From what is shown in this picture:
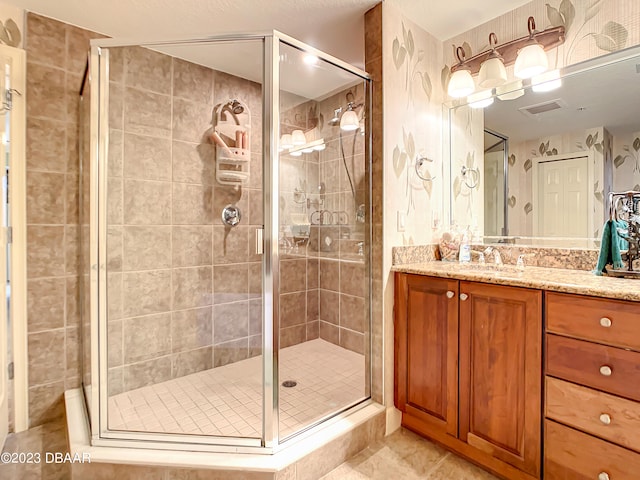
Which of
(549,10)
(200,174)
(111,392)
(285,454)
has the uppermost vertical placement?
(549,10)

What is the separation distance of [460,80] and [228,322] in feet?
7.61

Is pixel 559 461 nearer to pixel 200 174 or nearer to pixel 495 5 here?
pixel 495 5

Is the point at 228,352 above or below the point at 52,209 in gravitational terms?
below

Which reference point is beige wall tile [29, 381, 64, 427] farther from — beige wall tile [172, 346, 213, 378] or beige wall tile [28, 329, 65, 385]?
beige wall tile [172, 346, 213, 378]

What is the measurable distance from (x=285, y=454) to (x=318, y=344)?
94 centimetres

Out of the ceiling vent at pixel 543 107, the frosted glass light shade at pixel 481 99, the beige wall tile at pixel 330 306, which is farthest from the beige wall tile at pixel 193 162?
the ceiling vent at pixel 543 107

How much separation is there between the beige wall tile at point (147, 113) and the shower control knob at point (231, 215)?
65cm

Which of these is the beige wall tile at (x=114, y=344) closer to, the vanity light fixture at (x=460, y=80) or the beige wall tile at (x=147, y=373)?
the beige wall tile at (x=147, y=373)

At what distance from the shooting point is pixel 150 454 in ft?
4.55

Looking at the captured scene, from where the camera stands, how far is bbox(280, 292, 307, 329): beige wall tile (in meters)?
1.82

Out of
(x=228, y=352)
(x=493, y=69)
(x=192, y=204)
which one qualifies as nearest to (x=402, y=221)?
(x=493, y=69)

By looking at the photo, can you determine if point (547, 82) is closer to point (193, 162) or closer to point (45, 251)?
point (193, 162)

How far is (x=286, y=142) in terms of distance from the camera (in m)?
1.71

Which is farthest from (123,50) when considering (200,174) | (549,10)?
(549,10)
